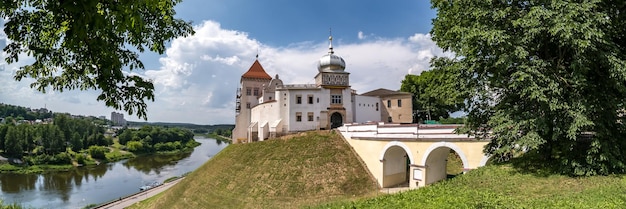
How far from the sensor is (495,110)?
12852mm

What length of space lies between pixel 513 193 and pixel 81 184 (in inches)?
2381

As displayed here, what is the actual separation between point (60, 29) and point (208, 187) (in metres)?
26.0

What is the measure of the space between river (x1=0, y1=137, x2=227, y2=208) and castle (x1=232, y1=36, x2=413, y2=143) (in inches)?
963

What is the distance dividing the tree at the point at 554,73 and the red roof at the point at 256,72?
33.6m

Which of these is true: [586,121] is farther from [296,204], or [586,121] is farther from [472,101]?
[296,204]

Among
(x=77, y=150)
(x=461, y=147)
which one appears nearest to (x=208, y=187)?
(x=461, y=147)

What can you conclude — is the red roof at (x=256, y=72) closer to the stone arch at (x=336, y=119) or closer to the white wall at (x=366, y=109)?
the stone arch at (x=336, y=119)

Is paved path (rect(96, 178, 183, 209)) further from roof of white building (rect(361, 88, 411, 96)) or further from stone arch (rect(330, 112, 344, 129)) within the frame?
roof of white building (rect(361, 88, 411, 96))

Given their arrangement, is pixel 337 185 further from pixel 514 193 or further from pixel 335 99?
pixel 514 193

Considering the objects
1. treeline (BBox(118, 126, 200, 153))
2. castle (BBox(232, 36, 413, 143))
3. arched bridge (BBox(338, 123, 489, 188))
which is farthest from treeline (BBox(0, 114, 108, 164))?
arched bridge (BBox(338, 123, 489, 188))

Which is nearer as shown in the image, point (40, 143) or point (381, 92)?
point (381, 92)

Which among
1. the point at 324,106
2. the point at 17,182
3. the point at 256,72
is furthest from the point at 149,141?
the point at 324,106

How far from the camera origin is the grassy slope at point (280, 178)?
24.5 metres

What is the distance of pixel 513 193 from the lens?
10.3 metres
